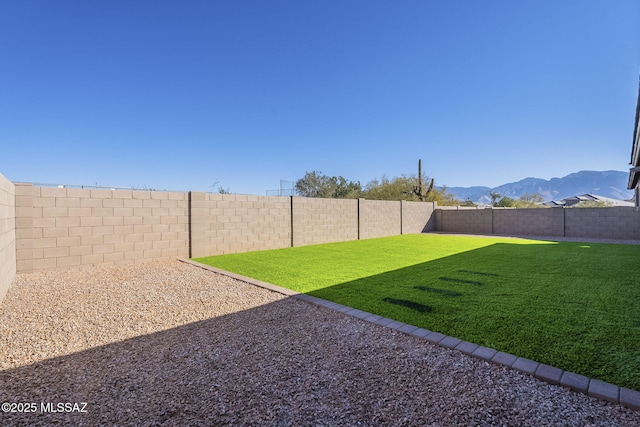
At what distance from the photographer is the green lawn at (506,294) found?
2.26 m

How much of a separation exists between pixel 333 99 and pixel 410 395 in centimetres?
1385

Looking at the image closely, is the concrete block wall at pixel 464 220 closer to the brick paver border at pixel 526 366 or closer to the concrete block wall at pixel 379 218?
the concrete block wall at pixel 379 218

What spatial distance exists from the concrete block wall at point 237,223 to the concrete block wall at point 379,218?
160 inches

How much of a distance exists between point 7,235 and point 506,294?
7.42m

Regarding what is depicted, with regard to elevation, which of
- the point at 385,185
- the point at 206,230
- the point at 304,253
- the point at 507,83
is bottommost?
the point at 304,253

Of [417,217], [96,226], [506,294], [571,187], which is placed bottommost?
[506,294]

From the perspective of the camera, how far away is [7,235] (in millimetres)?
4266

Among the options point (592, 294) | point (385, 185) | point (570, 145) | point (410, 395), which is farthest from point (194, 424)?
point (570, 145)

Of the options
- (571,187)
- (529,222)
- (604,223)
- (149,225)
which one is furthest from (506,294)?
(571,187)

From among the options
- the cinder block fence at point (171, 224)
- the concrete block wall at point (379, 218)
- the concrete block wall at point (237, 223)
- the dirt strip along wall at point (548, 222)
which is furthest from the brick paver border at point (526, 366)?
the dirt strip along wall at point (548, 222)

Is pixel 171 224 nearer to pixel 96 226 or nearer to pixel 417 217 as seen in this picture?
pixel 96 226

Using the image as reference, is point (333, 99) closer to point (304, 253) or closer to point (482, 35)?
point (482, 35)

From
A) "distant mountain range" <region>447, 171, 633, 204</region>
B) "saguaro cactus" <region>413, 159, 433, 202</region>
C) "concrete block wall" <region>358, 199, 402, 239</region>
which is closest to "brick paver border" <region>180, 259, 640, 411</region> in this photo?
"concrete block wall" <region>358, 199, 402, 239</region>

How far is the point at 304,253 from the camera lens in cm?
798
